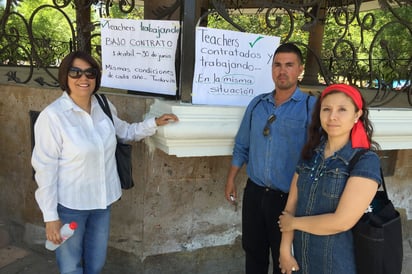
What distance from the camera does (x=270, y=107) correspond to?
2293mm

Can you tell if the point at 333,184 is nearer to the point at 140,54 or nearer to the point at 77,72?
the point at 77,72

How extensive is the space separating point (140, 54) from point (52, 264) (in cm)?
210

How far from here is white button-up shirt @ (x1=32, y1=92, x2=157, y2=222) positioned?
6.54ft


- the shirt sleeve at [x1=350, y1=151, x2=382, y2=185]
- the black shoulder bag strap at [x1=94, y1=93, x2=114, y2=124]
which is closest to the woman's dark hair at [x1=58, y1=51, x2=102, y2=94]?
the black shoulder bag strap at [x1=94, y1=93, x2=114, y2=124]

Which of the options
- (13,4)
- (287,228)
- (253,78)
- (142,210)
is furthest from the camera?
(13,4)

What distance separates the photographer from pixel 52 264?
3.30 m

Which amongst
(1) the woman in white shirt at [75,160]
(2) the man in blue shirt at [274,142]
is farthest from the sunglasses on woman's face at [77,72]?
(2) the man in blue shirt at [274,142]

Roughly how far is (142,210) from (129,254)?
1.51ft

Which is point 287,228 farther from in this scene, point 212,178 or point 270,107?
point 212,178

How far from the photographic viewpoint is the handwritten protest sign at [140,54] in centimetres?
260

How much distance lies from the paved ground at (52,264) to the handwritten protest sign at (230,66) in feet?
5.05

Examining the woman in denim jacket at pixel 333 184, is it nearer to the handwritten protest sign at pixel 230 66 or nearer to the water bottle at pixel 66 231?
the handwritten protest sign at pixel 230 66

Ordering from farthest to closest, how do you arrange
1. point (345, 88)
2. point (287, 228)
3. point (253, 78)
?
point (253, 78)
point (287, 228)
point (345, 88)

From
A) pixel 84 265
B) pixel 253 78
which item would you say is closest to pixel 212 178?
pixel 253 78
